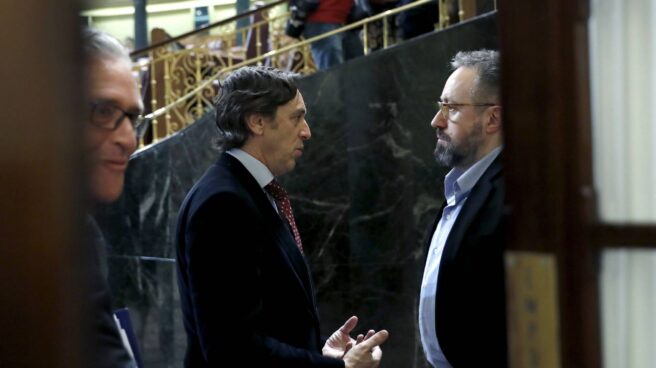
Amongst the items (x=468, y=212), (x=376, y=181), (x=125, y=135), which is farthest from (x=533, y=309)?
(x=376, y=181)

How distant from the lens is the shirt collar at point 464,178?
2.87 m

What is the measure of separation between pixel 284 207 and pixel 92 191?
6.08 ft

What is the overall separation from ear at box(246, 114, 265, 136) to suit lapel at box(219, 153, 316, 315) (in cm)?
12

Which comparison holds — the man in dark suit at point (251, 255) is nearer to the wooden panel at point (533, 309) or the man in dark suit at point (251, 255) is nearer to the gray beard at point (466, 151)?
the gray beard at point (466, 151)

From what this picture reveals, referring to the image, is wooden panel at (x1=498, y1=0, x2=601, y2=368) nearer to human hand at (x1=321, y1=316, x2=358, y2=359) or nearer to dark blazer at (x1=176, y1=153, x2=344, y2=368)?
dark blazer at (x1=176, y1=153, x2=344, y2=368)

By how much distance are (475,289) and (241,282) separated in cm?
55

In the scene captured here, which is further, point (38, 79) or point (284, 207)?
point (284, 207)

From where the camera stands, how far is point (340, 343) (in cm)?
291

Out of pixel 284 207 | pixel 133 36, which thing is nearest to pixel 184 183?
pixel 284 207

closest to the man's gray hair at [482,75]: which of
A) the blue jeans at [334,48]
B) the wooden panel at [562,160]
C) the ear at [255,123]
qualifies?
the ear at [255,123]

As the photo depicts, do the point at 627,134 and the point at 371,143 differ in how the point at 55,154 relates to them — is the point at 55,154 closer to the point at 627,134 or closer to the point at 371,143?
the point at 627,134

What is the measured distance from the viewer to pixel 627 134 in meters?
1.21

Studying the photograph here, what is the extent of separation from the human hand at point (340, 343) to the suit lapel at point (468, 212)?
36cm

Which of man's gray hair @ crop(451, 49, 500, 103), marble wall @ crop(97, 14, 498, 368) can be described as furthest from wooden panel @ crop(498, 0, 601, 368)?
marble wall @ crop(97, 14, 498, 368)
